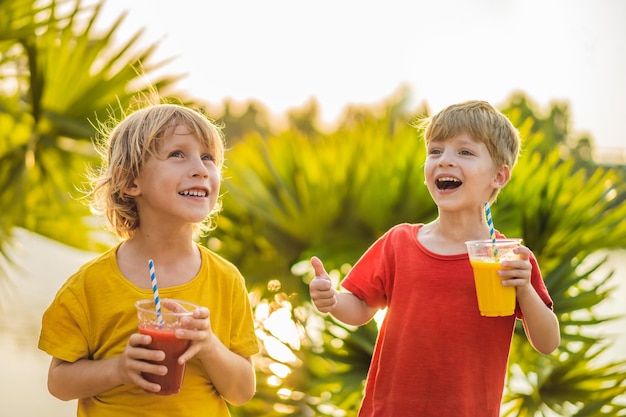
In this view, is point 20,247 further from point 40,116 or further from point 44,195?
point 40,116

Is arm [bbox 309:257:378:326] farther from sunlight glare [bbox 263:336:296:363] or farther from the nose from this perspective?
sunlight glare [bbox 263:336:296:363]

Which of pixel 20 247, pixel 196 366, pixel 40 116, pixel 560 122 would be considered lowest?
pixel 196 366

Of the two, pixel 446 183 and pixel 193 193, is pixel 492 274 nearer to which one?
pixel 446 183

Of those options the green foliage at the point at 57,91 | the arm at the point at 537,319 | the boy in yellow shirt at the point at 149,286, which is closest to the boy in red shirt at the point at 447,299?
the arm at the point at 537,319

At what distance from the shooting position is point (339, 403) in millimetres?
3334

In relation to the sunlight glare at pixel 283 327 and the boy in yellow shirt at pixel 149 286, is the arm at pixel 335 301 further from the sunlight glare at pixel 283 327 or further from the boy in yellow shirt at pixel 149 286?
the sunlight glare at pixel 283 327

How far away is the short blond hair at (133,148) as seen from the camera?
1.83 m

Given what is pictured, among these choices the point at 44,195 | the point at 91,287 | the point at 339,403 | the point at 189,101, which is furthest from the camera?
the point at 44,195

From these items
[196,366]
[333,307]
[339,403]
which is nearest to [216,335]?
[196,366]

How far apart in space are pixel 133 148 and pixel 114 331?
415 millimetres

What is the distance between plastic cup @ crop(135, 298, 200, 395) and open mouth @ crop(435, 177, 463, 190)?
654 mm

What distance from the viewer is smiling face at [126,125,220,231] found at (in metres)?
1.79

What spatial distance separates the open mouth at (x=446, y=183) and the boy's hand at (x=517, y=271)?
0.24m

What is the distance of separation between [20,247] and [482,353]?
3564 millimetres
